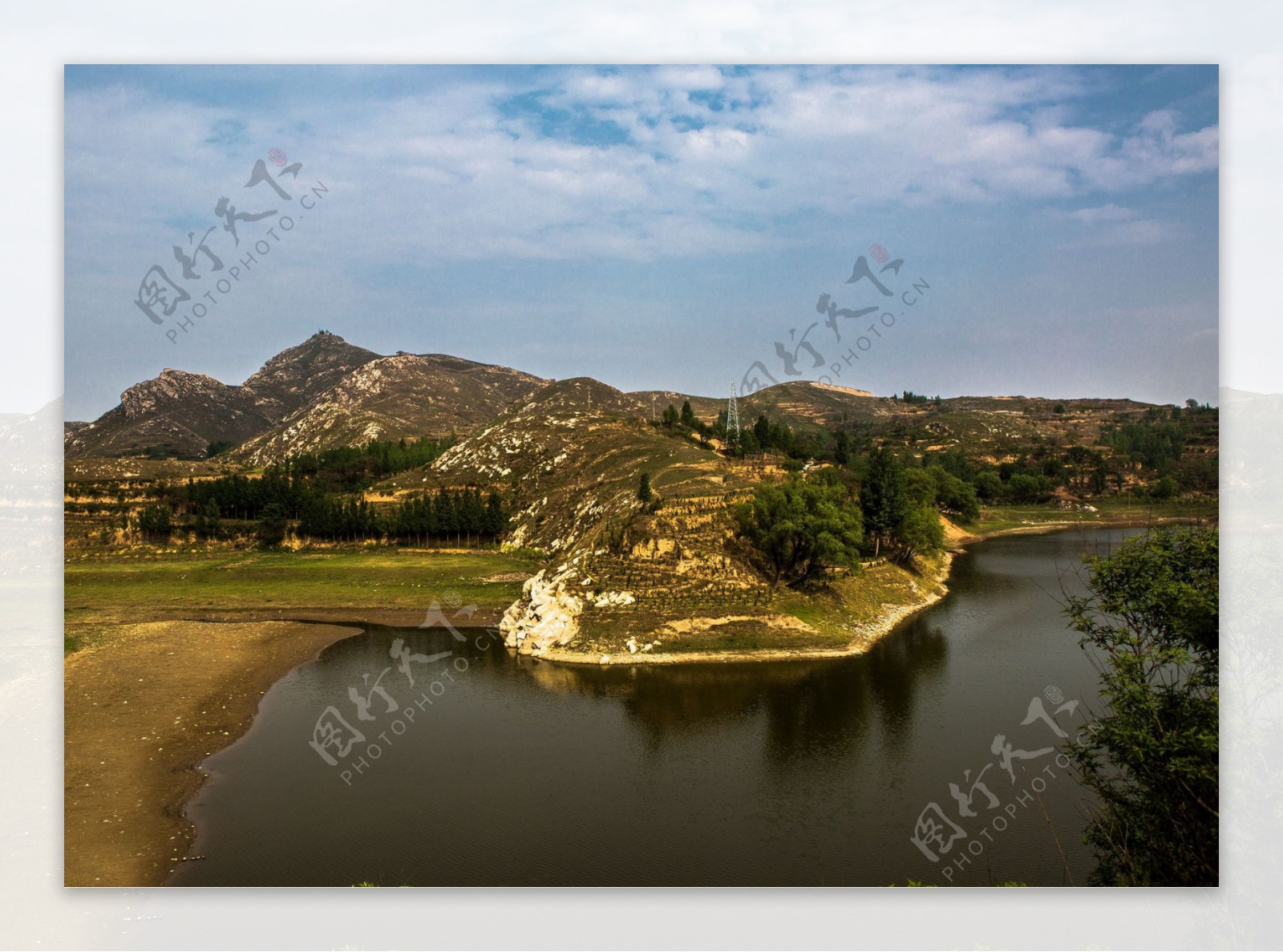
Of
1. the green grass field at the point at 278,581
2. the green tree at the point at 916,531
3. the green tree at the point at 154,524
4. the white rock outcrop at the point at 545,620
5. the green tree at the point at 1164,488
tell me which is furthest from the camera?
the green tree at the point at 154,524

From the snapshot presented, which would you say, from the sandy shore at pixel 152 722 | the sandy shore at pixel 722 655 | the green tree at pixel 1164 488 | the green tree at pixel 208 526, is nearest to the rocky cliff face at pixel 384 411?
the green tree at pixel 208 526

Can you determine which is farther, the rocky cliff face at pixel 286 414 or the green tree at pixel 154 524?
the rocky cliff face at pixel 286 414

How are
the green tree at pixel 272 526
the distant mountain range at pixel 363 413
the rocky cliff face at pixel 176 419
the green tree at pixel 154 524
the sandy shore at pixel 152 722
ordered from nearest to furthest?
the sandy shore at pixel 152 722 < the green tree at pixel 154 524 < the green tree at pixel 272 526 < the rocky cliff face at pixel 176 419 < the distant mountain range at pixel 363 413

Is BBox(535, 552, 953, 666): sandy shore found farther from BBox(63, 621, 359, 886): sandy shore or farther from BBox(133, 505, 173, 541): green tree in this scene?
BBox(133, 505, 173, 541): green tree

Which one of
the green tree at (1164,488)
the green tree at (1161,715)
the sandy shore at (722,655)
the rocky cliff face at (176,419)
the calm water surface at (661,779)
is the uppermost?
the rocky cliff face at (176,419)

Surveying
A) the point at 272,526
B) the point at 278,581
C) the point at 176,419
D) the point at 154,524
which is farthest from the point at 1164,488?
the point at 176,419

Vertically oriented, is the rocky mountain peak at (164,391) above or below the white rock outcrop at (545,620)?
above

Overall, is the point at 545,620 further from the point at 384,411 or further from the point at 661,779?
Answer: the point at 384,411

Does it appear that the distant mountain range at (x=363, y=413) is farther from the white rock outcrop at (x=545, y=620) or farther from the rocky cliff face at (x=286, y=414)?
the white rock outcrop at (x=545, y=620)
